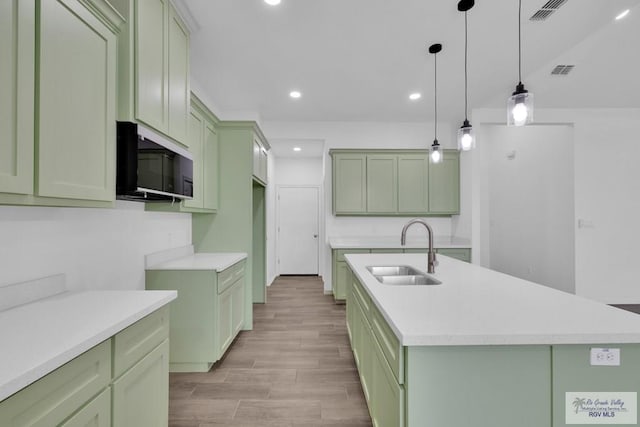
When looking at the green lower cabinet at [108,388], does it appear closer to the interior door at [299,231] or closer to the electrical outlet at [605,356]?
the electrical outlet at [605,356]

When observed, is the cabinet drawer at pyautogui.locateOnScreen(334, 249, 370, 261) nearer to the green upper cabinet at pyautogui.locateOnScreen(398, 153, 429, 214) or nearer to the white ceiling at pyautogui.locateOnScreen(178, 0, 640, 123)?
the green upper cabinet at pyautogui.locateOnScreen(398, 153, 429, 214)

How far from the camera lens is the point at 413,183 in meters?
4.68

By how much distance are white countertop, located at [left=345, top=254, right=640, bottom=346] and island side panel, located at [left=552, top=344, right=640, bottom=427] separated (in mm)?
53

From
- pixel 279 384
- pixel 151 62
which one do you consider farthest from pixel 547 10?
pixel 279 384

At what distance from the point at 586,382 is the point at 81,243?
96.1 inches

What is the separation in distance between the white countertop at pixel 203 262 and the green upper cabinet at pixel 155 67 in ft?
3.39

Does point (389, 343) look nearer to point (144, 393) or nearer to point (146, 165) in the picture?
point (144, 393)

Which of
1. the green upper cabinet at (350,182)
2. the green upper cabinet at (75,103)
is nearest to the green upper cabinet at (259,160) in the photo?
the green upper cabinet at (350,182)

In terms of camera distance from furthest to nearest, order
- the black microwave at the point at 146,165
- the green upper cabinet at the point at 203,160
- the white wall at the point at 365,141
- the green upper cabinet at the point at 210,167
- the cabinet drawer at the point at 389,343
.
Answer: the white wall at the point at 365,141 → the green upper cabinet at the point at 210,167 → the green upper cabinet at the point at 203,160 → the black microwave at the point at 146,165 → the cabinet drawer at the point at 389,343

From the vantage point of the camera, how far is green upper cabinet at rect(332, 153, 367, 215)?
4688mm

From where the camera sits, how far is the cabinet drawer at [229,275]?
103 inches

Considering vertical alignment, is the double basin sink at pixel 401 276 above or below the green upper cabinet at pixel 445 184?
below

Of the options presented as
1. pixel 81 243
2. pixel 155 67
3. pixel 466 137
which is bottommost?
pixel 81 243

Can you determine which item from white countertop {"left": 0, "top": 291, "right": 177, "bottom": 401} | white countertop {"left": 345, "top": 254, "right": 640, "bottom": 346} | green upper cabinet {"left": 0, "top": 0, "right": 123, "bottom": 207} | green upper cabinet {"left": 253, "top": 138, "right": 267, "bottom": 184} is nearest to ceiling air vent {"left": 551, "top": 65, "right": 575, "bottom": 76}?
white countertop {"left": 345, "top": 254, "right": 640, "bottom": 346}
